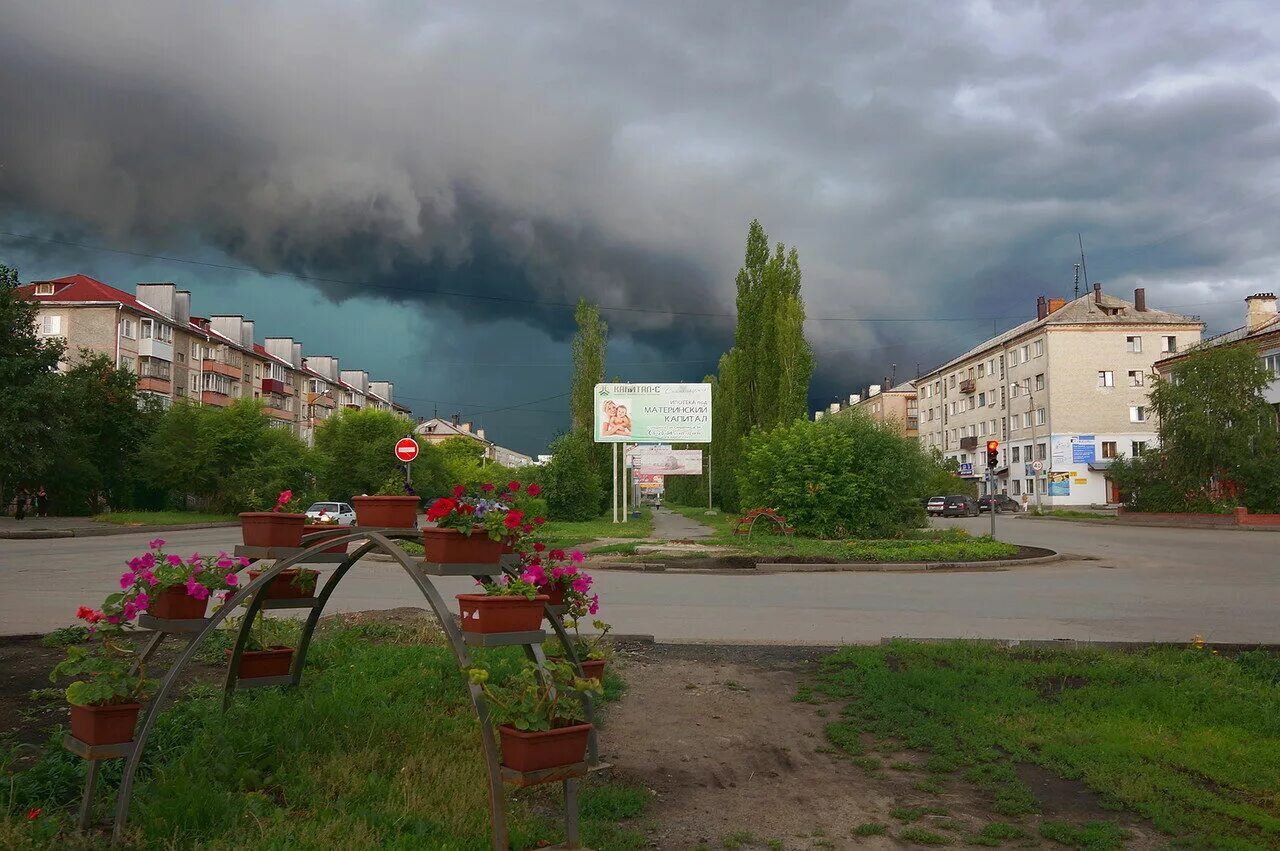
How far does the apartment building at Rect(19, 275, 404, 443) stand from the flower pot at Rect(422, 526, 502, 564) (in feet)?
159

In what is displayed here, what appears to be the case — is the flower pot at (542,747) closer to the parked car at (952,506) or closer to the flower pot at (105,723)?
the flower pot at (105,723)

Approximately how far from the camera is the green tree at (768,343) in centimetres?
A: 4338

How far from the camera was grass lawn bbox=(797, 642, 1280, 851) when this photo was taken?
186 inches

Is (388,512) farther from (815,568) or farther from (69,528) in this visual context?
(69,528)

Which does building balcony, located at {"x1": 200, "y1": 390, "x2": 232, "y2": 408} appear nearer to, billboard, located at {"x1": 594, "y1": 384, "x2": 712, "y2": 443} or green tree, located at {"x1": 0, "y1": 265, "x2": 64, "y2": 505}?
green tree, located at {"x1": 0, "y1": 265, "x2": 64, "y2": 505}

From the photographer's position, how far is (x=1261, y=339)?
52.4 meters

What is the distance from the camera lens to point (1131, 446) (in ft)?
226

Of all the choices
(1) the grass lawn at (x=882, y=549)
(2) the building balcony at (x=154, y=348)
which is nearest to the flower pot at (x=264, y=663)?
(1) the grass lawn at (x=882, y=549)

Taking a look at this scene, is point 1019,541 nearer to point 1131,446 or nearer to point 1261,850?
point 1261,850

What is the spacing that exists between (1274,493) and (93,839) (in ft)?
160

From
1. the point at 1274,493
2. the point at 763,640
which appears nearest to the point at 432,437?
the point at 1274,493

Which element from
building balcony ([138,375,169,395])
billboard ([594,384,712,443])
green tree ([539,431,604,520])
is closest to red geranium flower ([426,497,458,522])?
billboard ([594,384,712,443])

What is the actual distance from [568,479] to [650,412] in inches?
193

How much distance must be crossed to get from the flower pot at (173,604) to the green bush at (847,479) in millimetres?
25572
